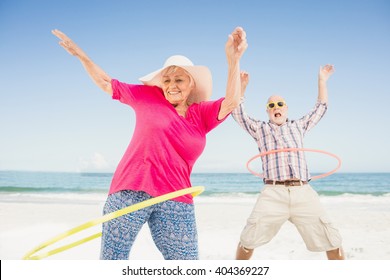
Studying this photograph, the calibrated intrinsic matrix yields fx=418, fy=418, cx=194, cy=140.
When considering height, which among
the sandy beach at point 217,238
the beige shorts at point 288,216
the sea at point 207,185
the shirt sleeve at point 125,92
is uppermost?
the shirt sleeve at point 125,92

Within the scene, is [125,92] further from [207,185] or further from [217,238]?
[207,185]

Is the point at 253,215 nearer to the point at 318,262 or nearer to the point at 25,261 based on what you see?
the point at 318,262

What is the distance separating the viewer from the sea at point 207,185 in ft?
51.2

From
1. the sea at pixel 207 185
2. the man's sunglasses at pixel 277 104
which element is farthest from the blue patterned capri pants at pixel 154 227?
the sea at pixel 207 185

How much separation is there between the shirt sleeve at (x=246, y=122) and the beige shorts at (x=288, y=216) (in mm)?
560

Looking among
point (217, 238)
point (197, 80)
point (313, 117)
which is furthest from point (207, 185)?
point (197, 80)

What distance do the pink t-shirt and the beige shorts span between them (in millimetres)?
1305

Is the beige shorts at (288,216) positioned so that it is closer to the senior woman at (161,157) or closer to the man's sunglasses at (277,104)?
the man's sunglasses at (277,104)

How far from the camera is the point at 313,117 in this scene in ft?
12.4

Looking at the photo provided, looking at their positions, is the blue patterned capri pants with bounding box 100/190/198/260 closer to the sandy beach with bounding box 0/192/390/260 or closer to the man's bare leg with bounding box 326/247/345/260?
the man's bare leg with bounding box 326/247/345/260

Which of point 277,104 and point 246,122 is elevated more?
point 277,104

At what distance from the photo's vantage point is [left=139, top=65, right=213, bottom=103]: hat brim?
2.55 m

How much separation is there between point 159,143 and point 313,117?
1.98m

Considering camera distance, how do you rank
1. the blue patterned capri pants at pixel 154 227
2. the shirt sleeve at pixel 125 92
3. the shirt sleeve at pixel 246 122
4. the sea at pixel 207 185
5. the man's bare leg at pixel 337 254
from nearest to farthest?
the blue patterned capri pants at pixel 154 227 < the shirt sleeve at pixel 125 92 < the man's bare leg at pixel 337 254 < the shirt sleeve at pixel 246 122 < the sea at pixel 207 185
